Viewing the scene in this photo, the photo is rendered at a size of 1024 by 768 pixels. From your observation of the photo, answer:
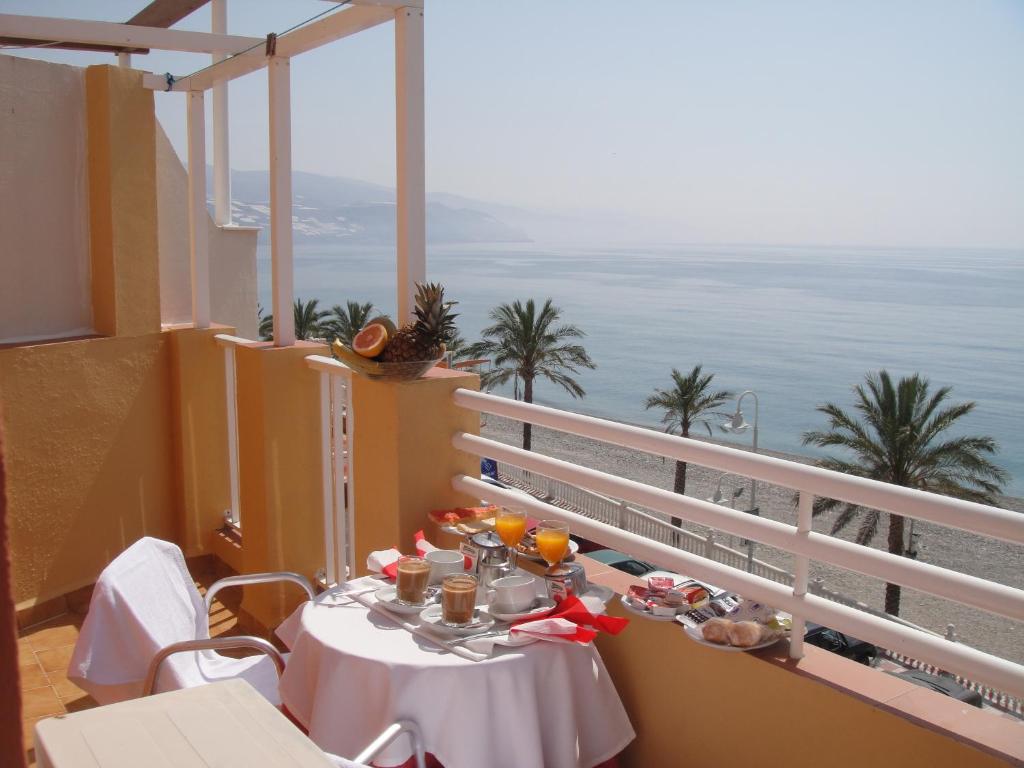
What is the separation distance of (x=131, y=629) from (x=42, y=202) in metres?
2.73

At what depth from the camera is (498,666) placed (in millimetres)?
2105

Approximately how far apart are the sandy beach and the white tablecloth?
26477 millimetres

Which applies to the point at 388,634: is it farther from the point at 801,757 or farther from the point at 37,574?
the point at 37,574

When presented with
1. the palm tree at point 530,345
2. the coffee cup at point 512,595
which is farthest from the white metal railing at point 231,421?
the palm tree at point 530,345

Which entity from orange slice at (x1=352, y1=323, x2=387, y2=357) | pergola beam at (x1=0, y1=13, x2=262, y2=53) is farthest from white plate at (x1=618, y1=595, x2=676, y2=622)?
pergola beam at (x1=0, y1=13, x2=262, y2=53)

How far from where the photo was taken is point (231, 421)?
4711mm

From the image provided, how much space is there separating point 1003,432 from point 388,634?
63.0m

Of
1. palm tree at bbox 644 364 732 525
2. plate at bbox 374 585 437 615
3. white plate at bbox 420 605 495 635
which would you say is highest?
plate at bbox 374 585 437 615

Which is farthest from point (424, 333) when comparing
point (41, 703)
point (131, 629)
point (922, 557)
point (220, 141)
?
point (922, 557)

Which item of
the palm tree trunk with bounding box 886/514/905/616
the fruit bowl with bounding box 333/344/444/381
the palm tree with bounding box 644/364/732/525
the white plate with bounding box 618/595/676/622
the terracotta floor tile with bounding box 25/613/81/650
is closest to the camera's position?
the white plate with bounding box 618/595/676/622

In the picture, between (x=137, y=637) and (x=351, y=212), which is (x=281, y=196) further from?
(x=351, y=212)

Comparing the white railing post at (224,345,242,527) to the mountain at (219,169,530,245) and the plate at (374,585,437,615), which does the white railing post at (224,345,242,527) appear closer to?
the mountain at (219,169,530,245)

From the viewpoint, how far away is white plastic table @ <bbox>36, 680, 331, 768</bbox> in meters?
0.94

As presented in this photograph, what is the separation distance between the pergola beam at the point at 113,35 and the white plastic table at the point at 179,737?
132 inches
